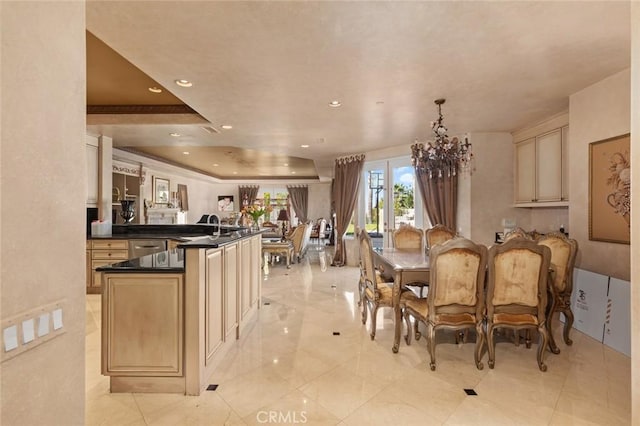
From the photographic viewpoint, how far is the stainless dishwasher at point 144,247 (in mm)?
4664

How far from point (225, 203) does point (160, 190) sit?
4.54 metres

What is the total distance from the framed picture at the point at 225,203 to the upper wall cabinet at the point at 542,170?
10.6 m

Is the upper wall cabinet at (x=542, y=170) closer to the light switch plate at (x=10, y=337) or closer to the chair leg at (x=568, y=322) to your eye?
the chair leg at (x=568, y=322)

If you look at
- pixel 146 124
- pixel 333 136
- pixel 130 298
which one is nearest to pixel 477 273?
pixel 130 298

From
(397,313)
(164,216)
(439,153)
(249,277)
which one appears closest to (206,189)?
(164,216)

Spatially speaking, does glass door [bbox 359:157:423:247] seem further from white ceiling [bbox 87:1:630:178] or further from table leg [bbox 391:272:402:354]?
table leg [bbox 391:272:402:354]

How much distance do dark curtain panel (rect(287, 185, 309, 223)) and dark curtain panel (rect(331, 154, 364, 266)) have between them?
18.9ft

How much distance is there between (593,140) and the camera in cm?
321

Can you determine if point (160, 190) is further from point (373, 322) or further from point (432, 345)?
point (432, 345)

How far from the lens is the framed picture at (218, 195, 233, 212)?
12.8 meters

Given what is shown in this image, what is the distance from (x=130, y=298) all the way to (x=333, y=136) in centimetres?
388

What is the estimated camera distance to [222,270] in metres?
2.62

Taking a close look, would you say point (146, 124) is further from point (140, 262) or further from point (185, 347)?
point (185, 347)

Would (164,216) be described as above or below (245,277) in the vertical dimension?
above
